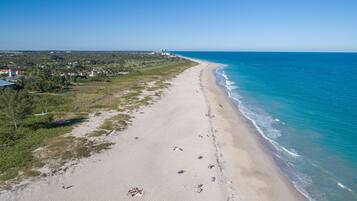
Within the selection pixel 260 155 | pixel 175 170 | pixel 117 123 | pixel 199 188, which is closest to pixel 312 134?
pixel 260 155

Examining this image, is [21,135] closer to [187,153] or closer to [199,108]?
[187,153]

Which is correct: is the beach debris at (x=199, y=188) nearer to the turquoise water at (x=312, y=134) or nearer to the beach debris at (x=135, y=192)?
the beach debris at (x=135, y=192)

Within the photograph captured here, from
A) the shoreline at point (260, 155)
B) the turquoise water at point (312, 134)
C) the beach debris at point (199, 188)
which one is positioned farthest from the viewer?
the turquoise water at point (312, 134)

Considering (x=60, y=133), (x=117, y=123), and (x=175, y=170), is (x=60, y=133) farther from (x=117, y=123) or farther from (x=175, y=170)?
(x=175, y=170)

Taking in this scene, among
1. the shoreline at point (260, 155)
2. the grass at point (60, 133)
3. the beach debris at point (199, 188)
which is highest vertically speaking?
the grass at point (60, 133)

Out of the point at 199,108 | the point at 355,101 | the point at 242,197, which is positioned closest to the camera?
the point at 242,197

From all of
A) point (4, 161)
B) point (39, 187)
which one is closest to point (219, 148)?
point (39, 187)

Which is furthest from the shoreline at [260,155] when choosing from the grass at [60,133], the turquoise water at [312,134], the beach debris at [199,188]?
the grass at [60,133]

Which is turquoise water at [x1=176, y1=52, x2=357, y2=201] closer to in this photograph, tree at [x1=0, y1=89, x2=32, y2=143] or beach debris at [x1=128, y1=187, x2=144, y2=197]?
beach debris at [x1=128, y1=187, x2=144, y2=197]
